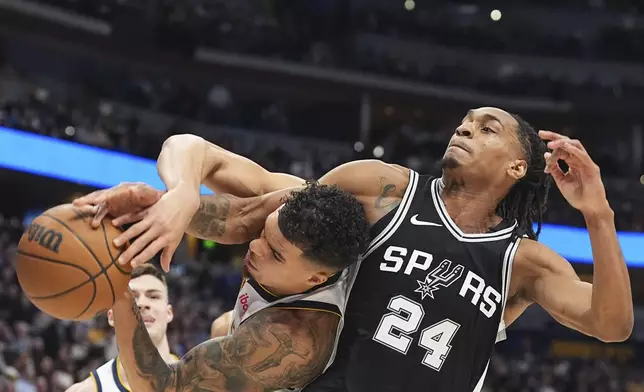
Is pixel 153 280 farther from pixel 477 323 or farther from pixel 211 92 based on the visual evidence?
pixel 211 92

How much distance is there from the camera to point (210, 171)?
9.81ft

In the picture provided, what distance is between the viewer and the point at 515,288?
318 cm

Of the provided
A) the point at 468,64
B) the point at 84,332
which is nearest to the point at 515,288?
the point at 84,332

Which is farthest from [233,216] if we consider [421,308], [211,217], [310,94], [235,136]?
[310,94]

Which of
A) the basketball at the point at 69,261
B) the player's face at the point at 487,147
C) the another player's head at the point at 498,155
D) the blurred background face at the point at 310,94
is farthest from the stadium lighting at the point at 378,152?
the basketball at the point at 69,261

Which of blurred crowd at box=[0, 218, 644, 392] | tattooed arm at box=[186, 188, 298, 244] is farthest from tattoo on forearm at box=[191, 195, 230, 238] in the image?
blurred crowd at box=[0, 218, 644, 392]

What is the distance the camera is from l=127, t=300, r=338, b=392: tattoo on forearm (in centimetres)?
291

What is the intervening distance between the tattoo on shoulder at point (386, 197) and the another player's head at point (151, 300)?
169 cm

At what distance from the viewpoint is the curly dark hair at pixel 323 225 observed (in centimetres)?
277

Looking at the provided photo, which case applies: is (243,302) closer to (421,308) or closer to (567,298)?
(421,308)

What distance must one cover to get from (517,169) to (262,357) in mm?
1182

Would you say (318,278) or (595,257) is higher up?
(595,257)

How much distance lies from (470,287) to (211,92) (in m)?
→ 15.1

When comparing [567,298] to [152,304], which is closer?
[567,298]
